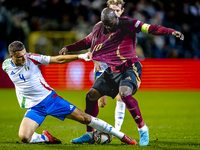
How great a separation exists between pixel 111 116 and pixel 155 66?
8.02 meters

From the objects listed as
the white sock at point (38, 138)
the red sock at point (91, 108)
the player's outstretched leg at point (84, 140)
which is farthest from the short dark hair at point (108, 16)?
the white sock at point (38, 138)

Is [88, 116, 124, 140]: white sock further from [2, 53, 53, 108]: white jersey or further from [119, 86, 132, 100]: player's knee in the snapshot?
[2, 53, 53, 108]: white jersey

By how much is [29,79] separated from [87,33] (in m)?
Result: 12.2

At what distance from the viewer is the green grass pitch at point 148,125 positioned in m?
5.14

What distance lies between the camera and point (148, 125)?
7629mm

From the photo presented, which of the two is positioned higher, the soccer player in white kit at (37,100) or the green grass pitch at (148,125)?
the soccer player in white kit at (37,100)

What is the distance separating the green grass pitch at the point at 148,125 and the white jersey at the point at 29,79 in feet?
2.52

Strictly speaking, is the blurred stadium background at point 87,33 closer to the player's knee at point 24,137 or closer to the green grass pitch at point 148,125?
the green grass pitch at point 148,125

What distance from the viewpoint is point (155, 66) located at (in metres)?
16.7

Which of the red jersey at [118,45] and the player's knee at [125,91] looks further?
the red jersey at [118,45]

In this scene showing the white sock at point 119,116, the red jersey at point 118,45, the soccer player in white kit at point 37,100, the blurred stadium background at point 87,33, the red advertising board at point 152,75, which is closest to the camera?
the soccer player in white kit at point 37,100

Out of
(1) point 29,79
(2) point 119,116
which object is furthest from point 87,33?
(1) point 29,79

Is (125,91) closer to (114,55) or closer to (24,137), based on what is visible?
(114,55)

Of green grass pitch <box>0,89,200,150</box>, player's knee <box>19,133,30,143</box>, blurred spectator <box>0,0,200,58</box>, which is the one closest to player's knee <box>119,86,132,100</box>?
green grass pitch <box>0,89,200,150</box>
